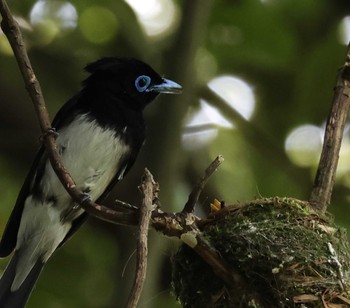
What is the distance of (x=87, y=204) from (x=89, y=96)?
4.95 feet

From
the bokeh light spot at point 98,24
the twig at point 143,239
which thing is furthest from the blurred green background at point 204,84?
the twig at point 143,239

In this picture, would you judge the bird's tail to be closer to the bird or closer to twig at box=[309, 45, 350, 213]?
the bird

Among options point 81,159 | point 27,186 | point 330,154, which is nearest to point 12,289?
point 27,186

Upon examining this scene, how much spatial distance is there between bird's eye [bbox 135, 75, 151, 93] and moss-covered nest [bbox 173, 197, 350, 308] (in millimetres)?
1067

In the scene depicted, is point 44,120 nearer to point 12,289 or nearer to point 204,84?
point 12,289

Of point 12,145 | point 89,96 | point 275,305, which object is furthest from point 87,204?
point 12,145

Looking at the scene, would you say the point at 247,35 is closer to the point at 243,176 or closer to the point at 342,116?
the point at 243,176

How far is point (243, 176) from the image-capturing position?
561 centimetres

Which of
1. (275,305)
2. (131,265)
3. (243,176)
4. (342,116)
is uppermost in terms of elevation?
(243,176)

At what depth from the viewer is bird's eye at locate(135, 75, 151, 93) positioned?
4.52m

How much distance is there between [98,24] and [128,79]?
108 cm

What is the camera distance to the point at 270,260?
3398 mm

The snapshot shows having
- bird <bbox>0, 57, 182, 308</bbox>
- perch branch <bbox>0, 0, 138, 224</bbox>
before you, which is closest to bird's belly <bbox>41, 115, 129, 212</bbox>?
bird <bbox>0, 57, 182, 308</bbox>

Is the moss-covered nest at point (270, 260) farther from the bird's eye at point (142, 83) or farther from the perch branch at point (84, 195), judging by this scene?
the bird's eye at point (142, 83)
